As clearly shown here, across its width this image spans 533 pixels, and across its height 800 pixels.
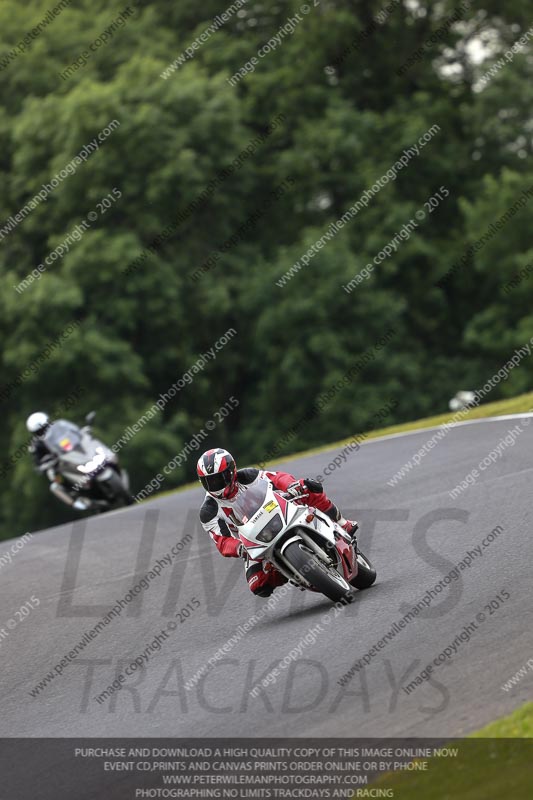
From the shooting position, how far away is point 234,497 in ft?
30.8

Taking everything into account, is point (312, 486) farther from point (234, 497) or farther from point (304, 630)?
point (304, 630)

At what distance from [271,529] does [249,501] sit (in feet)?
0.87

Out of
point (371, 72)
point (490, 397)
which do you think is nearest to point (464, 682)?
point (490, 397)

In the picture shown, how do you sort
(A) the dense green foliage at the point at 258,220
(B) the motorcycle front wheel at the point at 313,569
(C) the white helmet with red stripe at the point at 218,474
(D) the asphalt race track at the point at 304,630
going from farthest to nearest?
(A) the dense green foliage at the point at 258,220
(C) the white helmet with red stripe at the point at 218,474
(B) the motorcycle front wheel at the point at 313,569
(D) the asphalt race track at the point at 304,630

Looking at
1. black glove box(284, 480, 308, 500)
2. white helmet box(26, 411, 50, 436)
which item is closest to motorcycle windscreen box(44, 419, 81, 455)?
white helmet box(26, 411, 50, 436)

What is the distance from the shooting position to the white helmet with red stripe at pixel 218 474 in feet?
30.3

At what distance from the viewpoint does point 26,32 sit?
40.2 metres

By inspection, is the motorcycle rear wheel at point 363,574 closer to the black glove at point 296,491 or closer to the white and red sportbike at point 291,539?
the white and red sportbike at point 291,539

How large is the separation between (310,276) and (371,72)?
915cm
